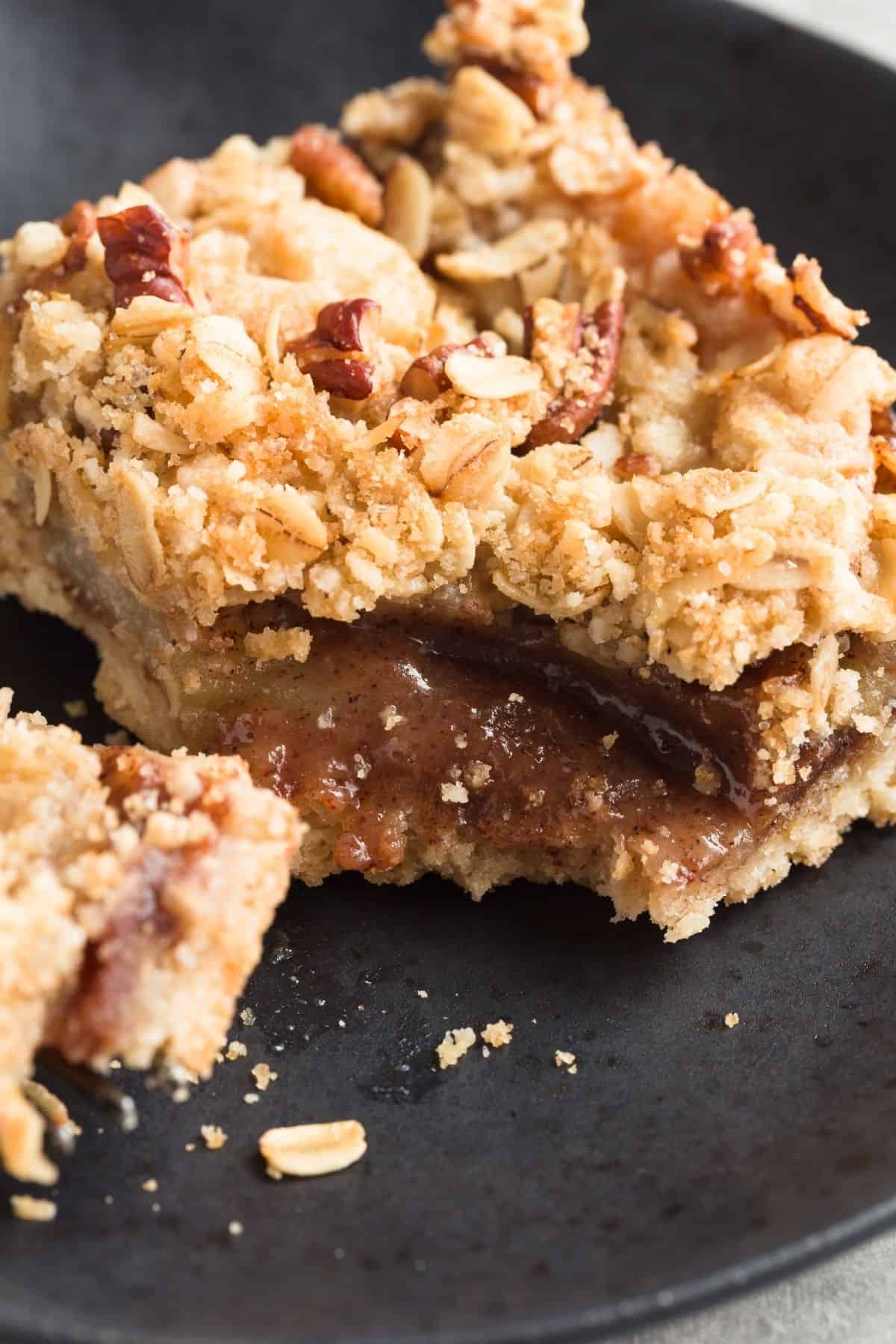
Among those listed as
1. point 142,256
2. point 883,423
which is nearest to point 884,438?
point 883,423

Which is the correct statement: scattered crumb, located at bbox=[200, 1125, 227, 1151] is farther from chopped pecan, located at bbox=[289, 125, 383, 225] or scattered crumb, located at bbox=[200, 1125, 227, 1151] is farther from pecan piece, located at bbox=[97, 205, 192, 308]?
chopped pecan, located at bbox=[289, 125, 383, 225]

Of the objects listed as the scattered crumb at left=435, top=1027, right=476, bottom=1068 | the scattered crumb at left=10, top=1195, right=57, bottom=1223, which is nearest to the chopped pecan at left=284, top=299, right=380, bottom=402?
the scattered crumb at left=435, top=1027, right=476, bottom=1068

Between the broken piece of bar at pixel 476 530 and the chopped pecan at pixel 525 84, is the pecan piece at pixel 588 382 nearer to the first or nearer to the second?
the broken piece of bar at pixel 476 530

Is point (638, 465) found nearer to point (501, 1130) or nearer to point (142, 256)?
point (142, 256)

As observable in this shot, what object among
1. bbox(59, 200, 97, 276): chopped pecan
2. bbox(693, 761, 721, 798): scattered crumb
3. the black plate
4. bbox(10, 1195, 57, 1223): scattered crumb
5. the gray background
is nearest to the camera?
the black plate

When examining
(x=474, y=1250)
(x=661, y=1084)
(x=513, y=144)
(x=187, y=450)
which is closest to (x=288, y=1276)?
(x=474, y=1250)

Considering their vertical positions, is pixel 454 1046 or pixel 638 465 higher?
pixel 638 465

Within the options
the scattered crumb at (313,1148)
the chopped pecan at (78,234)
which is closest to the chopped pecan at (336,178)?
the chopped pecan at (78,234)
